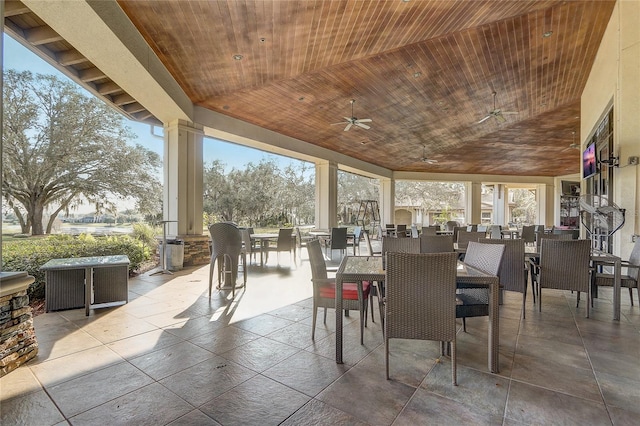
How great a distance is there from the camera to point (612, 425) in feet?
5.01

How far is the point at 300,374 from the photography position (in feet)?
6.63

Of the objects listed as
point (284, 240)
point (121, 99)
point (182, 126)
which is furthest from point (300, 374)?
point (121, 99)

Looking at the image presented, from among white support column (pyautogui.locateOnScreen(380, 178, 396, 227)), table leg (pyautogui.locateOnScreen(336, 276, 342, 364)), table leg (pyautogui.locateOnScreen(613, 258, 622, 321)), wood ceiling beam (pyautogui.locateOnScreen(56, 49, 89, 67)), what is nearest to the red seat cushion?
table leg (pyautogui.locateOnScreen(336, 276, 342, 364))

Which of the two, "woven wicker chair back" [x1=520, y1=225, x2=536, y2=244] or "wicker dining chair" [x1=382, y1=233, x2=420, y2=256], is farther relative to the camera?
"woven wicker chair back" [x1=520, y1=225, x2=536, y2=244]

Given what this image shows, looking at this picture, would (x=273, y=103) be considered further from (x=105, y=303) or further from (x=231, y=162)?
(x=231, y=162)

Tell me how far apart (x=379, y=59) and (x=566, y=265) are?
390 cm

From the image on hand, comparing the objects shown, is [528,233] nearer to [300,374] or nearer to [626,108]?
[626,108]

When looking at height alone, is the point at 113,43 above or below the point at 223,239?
above

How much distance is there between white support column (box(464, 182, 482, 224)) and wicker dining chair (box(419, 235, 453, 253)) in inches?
488

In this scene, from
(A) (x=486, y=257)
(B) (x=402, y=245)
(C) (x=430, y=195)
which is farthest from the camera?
(C) (x=430, y=195)

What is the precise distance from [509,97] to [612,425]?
299 inches

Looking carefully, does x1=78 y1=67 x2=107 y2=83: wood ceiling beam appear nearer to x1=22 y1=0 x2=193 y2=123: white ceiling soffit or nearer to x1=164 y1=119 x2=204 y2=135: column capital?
x1=22 y1=0 x2=193 y2=123: white ceiling soffit

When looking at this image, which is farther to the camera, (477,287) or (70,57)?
(70,57)

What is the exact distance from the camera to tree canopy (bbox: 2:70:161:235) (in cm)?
721
